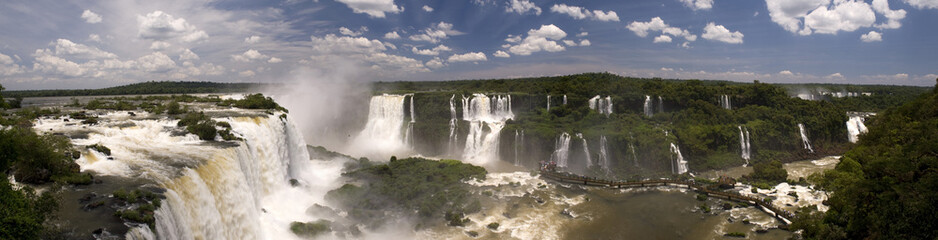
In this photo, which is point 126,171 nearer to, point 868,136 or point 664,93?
point 868,136

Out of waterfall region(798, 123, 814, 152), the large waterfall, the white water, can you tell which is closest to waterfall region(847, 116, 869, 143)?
waterfall region(798, 123, 814, 152)

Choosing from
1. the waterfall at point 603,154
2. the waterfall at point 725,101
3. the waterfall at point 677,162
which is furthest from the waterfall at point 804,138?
the waterfall at point 603,154

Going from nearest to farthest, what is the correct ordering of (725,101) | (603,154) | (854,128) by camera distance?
(603,154) → (854,128) → (725,101)

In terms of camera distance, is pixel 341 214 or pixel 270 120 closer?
pixel 341 214

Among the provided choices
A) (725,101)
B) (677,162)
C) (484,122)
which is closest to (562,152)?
(484,122)

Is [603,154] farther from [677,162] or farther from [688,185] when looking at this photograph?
[688,185]

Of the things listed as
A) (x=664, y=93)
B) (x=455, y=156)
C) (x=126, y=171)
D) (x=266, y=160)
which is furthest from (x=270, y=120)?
(x=664, y=93)

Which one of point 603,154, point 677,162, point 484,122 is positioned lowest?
point 677,162

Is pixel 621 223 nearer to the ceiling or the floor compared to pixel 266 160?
nearer to the floor
